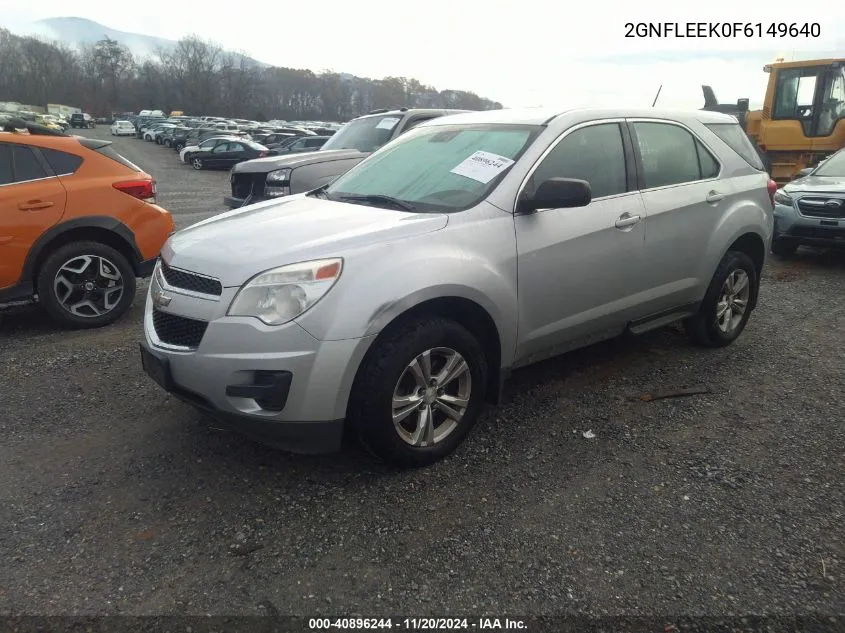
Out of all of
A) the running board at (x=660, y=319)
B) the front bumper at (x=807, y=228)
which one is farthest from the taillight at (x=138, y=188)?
the front bumper at (x=807, y=228)

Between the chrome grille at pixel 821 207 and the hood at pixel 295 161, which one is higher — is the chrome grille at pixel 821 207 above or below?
below

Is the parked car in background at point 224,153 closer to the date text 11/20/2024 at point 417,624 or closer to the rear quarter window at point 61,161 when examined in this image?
the rear quarter window at point 61,161

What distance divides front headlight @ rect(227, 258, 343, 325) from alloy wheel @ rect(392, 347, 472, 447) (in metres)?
0.56

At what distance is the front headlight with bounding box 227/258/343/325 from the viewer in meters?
2.80

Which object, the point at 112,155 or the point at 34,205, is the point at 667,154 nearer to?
the point at 112,155

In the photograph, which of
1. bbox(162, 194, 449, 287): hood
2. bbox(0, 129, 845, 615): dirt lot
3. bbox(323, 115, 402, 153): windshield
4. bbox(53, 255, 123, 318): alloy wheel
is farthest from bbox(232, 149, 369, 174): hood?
bbox(162, 194, 449, 287): hood

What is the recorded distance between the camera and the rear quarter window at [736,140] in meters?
4.80

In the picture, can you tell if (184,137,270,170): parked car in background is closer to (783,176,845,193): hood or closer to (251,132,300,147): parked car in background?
(251,132,300,147): parked car in background

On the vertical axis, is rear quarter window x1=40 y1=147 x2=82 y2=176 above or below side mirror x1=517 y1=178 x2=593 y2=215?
above

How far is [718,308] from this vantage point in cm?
480

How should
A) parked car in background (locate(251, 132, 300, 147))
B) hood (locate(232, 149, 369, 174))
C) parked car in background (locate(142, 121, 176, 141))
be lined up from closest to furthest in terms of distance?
hood (locate(232, 149, 369, 174)) → parked car in background (locate(251, 132, 300, 147)) → parked car in background (locate(142, 121, 176, 141))

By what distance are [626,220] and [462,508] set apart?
203 cm

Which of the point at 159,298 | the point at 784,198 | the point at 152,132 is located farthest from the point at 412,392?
the point at 152,132

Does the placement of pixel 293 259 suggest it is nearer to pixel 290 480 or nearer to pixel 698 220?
pixel 290 480
